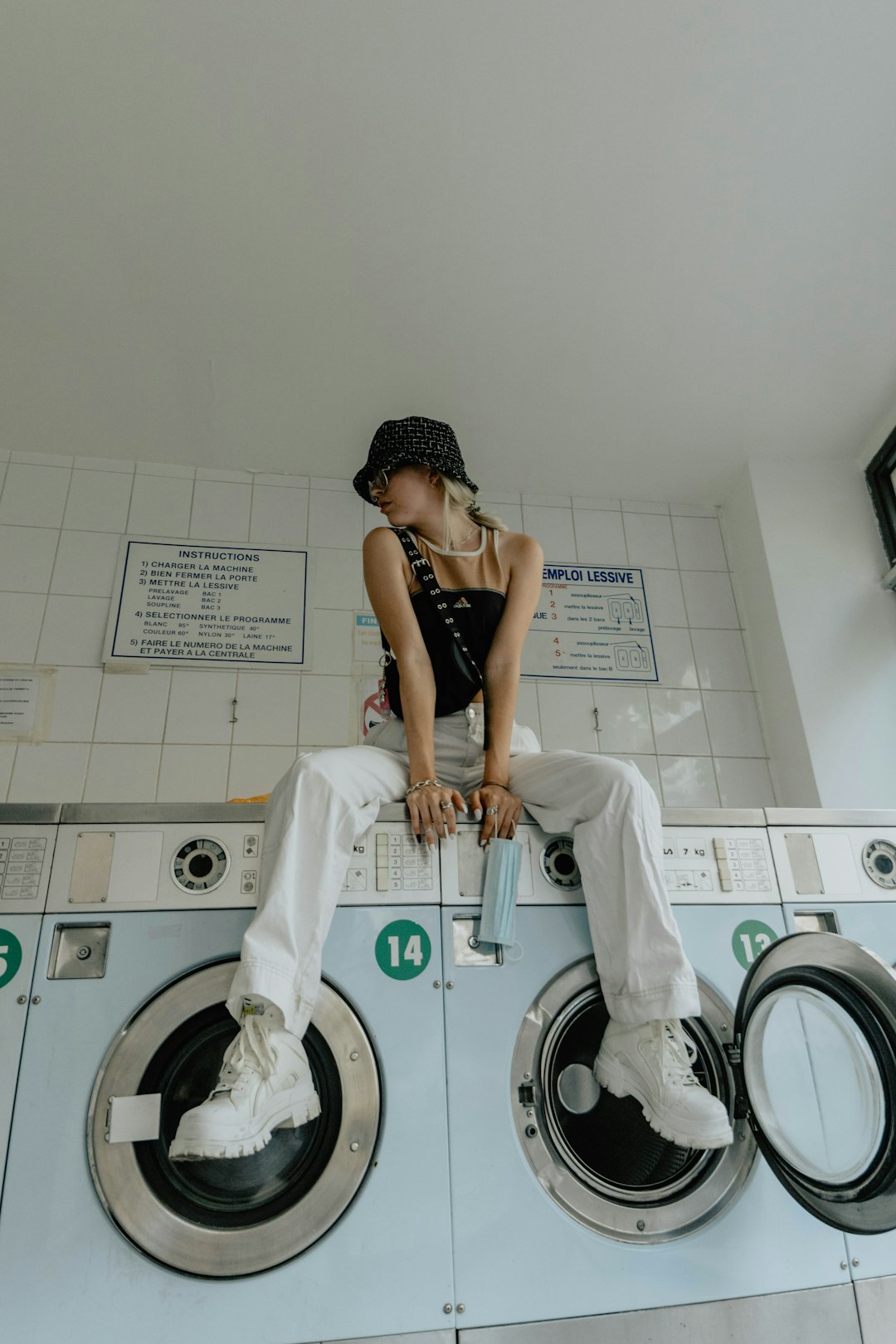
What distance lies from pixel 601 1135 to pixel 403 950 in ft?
1.55

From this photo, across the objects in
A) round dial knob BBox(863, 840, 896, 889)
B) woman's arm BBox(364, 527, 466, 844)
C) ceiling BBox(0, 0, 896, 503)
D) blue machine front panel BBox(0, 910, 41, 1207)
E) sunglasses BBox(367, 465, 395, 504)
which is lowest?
blue machine front panel BBox(0, 910, 41, 1207)

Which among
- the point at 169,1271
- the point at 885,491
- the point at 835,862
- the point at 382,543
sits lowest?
the point at 169,1271

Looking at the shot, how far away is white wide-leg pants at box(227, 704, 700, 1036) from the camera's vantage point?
144 centimetres

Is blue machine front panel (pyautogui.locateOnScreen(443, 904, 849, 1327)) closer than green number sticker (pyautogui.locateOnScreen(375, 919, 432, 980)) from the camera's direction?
Yes

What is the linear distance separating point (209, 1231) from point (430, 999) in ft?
1.62

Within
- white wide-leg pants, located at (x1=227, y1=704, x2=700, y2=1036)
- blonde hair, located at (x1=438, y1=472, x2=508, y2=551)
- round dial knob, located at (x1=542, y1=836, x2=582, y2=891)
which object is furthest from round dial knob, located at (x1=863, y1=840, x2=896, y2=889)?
blonde hair, located at (x1=438, y1=472, x2=508, y2=551)

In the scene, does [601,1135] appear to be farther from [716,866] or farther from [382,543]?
[382,543]

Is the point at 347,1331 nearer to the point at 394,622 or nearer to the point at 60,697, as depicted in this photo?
the point at 394,622

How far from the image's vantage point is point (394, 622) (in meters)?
1.90

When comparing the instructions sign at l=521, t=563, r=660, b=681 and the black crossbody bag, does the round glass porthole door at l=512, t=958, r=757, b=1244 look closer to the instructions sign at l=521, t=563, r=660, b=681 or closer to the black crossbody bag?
the black crossbody bag

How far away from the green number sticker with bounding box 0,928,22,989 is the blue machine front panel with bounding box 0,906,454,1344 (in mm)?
41

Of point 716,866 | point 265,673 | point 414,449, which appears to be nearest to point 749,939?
point 716,866

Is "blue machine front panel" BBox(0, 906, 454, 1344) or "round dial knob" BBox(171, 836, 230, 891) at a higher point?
"round dial knob" BBox(171, 836, 230, 891)

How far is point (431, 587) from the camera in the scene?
1966 millimetres
